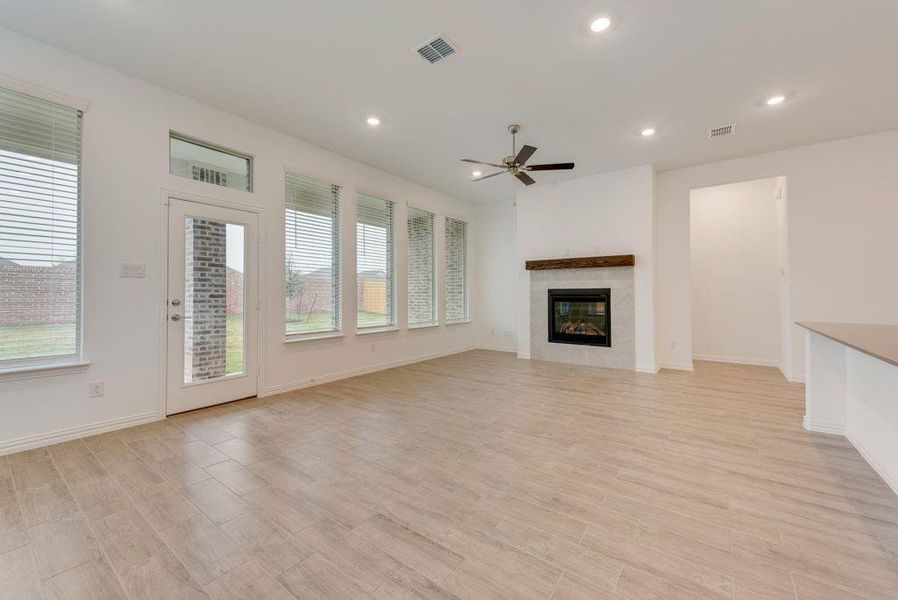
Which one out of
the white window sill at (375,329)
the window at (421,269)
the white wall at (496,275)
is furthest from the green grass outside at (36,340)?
the white wall at (496,275)

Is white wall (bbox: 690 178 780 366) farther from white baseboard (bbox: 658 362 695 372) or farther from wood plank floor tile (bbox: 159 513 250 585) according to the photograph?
wood plank floor tile (bbox: 159 513 250 585)

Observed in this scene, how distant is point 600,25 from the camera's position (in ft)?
8.60

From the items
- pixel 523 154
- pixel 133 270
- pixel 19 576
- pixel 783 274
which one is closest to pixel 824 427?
pixel 783 274

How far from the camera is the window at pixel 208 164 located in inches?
144

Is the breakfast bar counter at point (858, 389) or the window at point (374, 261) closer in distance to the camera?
the breakfast bar counter at point (858, 389)

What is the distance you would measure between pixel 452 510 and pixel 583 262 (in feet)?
15.7

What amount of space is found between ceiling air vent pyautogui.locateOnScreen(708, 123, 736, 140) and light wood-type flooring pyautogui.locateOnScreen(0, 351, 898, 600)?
3236 mm

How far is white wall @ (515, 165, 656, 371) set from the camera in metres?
5.43

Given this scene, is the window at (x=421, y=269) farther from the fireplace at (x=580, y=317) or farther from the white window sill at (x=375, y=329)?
the fireplace at (x=580, y=317)

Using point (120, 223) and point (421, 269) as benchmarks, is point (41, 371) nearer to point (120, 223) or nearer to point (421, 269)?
point (120, 223)

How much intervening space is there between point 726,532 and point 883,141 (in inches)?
226

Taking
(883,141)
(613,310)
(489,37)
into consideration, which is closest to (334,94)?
(489,37)

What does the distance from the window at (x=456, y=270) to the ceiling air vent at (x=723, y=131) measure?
14.4ft

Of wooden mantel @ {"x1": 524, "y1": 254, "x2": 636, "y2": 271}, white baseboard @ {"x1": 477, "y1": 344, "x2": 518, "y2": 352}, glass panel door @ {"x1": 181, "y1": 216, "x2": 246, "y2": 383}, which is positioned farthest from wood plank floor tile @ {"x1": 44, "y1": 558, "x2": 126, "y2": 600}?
white baseboard @ {"x1": 477, "y1": 344, "x2": 518, "y2": 352}
